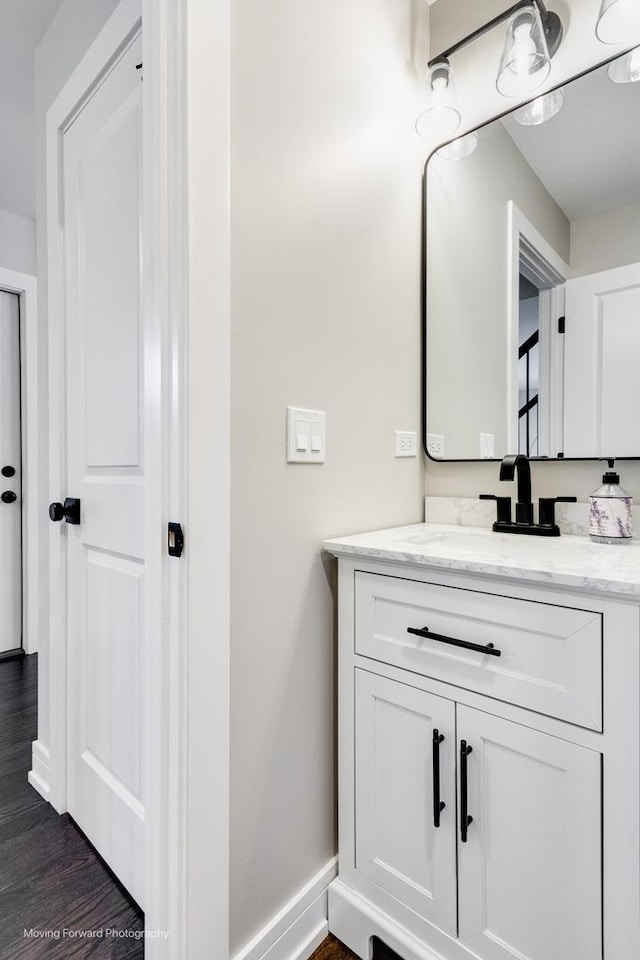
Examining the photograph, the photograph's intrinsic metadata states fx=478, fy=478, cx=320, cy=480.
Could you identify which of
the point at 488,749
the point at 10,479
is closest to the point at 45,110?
the point at 10,479

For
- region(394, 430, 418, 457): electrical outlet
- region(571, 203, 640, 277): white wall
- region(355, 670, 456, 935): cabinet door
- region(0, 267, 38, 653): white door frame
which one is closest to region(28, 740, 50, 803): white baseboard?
region(355, 670, 456, 935): cabinet door

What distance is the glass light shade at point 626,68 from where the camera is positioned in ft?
3.72

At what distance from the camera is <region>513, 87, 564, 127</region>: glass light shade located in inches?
→ 49.8

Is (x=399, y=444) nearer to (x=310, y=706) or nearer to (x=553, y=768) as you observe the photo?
(x=310, y=706)

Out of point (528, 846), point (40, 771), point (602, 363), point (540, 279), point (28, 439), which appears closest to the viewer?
point (528, 846)

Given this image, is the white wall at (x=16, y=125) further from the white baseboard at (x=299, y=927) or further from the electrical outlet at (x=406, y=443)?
the white baseboard at (x=299, y=927)

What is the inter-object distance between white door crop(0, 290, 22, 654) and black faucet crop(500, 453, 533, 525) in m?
2.57

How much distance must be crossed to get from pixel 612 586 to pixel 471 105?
147cm

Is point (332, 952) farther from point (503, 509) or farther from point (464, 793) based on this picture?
point (503, 509)

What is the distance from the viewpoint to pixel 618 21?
1122 millimetres

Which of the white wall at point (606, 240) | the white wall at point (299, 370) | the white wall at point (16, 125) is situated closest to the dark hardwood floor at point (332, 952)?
the white wall at point (299, 370)

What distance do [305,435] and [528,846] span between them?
856 mm

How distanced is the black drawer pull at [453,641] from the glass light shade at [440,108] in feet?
4.66

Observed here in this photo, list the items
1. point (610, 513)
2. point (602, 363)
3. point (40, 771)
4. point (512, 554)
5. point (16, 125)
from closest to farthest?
point (512, 554), point (610, 513), point (602, 363), point (40, 771), point (16, 125)
